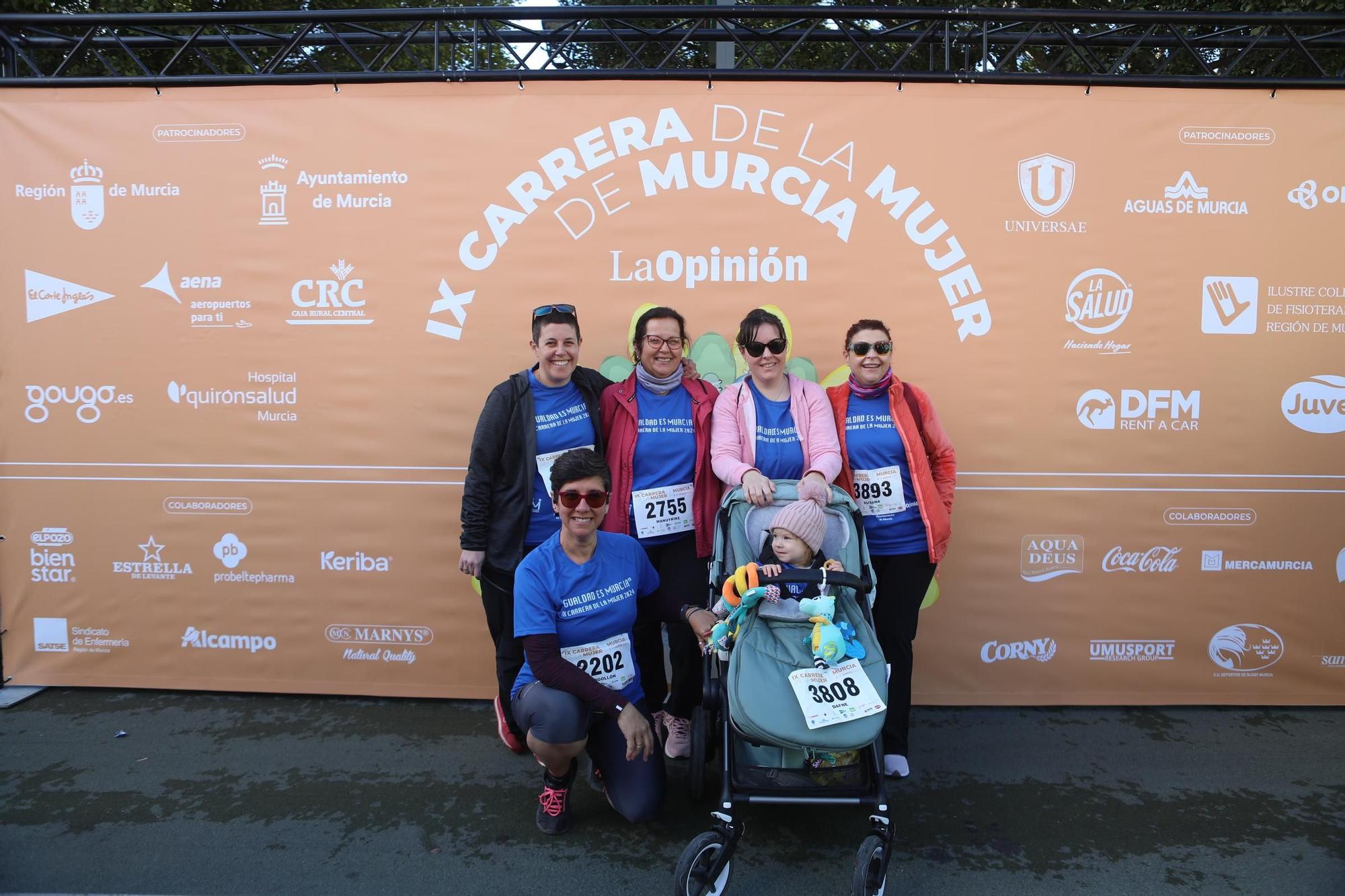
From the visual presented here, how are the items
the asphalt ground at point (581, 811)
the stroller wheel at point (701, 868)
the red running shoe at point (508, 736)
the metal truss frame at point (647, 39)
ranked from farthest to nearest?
the metal truss frame at point (647, 39) → the red running shoe at point (508, 736) → the asphalt ground at point (581, 811) → the stroller wheel at point (701, 868)

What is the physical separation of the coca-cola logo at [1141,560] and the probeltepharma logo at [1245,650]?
44cm

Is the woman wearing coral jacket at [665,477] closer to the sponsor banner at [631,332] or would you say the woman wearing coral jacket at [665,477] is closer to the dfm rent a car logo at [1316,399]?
the sponsor banner at [631,332]

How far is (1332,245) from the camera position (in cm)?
384

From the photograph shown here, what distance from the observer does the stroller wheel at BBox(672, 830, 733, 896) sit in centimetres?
231

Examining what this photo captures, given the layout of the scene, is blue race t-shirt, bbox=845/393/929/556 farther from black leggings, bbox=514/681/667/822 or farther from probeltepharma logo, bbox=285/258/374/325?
probeltepharma logo, bbox=285/258/374/325

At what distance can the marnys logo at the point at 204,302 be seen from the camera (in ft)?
13.0

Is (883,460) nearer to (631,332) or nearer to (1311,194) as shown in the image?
(631,332)

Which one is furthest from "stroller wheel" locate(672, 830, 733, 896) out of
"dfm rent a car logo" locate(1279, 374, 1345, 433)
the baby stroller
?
"dfm rent a car logo" locate(1279, 374, 1345, 433)

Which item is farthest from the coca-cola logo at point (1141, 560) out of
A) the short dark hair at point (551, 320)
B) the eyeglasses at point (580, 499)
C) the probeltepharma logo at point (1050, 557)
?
the short dark hair at point (551, 320)

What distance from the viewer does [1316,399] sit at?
3.87m

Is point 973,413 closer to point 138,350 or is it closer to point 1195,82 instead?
point 1195,82

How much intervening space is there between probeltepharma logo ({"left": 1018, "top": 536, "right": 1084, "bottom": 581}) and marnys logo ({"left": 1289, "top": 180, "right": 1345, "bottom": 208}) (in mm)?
1930

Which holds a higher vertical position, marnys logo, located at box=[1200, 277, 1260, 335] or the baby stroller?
marnys logo, located at box=[1200, 277, 1260, 335]

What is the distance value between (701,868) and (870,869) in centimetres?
51
